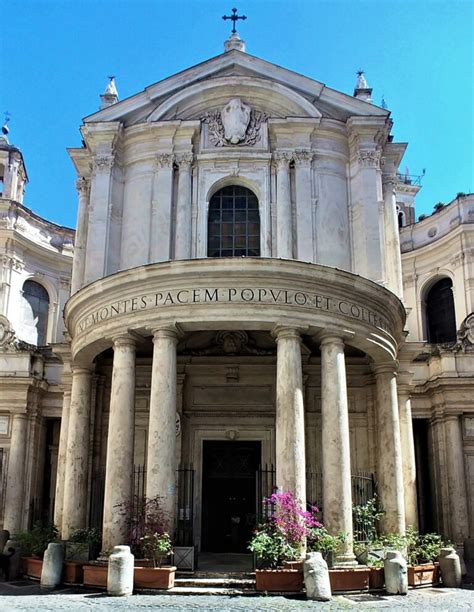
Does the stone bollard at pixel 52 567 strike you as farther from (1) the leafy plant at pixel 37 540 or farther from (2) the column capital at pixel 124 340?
(2) the column capital at pixel 124 340

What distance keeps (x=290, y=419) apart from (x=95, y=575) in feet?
17.0

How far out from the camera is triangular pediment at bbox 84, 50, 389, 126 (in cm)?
2225

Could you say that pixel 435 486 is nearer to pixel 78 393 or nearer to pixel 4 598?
pixel 78 393

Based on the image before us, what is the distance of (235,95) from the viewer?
2239 centimetres

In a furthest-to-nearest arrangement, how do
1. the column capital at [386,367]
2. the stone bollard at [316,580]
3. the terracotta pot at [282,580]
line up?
the column capital at [386,367] → the terracotta pot at [282,580] → the stone bollard at [316,580]

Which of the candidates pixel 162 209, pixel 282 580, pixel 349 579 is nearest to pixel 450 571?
pixel 349 579

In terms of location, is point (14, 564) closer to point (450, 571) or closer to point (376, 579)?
point (376, 579)

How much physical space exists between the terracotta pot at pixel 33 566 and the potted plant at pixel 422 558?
810 centimetres

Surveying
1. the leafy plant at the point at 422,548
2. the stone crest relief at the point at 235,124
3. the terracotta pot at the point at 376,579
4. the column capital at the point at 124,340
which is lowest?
the terracotta pot at the point at 376,579

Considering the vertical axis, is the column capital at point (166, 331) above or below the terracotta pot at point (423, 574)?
above

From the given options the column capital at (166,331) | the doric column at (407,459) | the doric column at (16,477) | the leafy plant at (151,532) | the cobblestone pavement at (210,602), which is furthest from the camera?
the doric column at (16,477)

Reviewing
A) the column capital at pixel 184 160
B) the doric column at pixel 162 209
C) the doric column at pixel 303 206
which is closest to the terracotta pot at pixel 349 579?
the doric column at pixel 303 206

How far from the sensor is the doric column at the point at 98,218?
2152 centimetres

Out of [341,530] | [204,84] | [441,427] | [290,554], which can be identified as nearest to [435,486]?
[441,427]
